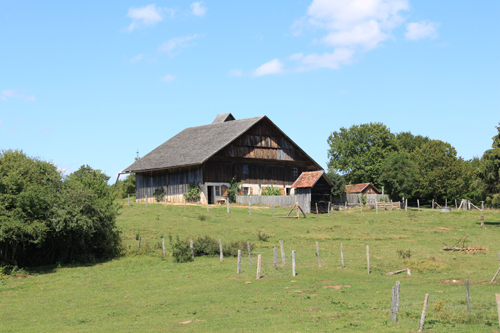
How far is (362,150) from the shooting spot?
105m

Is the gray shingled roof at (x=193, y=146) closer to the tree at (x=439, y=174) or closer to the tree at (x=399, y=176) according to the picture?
the tree at (x=399, y=176)

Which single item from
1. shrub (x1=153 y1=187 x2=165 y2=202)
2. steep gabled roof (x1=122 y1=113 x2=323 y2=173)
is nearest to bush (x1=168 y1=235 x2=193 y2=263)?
steep gabled roof (x1=122 y1=113 x2=323 y2=173)

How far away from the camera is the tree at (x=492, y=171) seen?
51.5m

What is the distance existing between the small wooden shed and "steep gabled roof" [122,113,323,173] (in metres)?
12.6

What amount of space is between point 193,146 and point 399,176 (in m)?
37.8

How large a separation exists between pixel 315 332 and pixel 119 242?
23.1 m

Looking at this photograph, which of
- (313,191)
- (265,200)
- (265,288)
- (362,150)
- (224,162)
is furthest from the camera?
(362,150)

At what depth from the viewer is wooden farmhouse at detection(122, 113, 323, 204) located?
68688 millimetres

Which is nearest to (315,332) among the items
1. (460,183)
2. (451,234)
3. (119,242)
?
(119,242)

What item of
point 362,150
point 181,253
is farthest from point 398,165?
point 181,253

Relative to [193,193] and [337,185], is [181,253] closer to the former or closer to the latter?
[193,193]

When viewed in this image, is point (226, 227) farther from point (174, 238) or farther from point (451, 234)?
point (451, 234)

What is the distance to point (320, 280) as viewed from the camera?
26.0 meters

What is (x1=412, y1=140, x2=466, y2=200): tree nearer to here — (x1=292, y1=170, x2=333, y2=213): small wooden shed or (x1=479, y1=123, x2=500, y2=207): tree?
(x1=292, y1=170, x2=333, y2=213): small wooden shed
